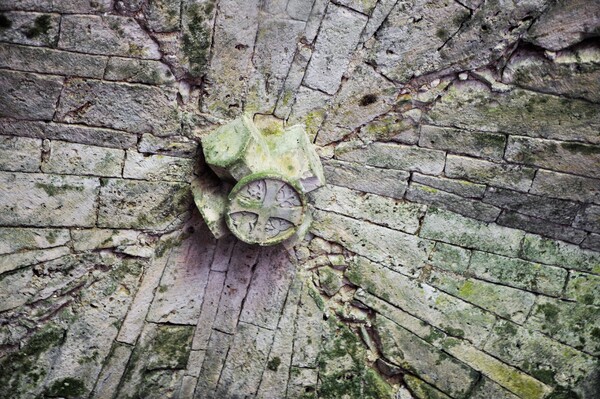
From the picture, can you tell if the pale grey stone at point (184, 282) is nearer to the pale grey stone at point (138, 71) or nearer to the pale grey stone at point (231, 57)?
the pale grey stone at point (231, 57)

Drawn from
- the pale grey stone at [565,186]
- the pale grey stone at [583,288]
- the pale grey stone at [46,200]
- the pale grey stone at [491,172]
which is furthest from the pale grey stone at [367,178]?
the pale grey stone at [46,200]

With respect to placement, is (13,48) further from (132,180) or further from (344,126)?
(344,126)

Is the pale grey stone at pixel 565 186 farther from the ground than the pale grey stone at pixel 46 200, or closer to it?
farther from the ground

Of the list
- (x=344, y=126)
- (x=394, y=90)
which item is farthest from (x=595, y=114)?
(x=344, y=126)

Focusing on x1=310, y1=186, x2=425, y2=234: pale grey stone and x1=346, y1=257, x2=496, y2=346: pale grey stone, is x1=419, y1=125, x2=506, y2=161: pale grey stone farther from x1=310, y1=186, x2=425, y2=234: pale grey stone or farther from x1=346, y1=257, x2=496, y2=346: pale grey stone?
x1=346, y1=257, x2=496, y2=346: pale grey stone

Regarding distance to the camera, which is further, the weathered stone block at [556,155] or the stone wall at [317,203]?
the weathered stone block at [556,155]

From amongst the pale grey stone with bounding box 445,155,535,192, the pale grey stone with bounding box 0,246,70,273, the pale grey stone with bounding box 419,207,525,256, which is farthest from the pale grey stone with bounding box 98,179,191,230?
the pale grey stone with bounding box 445,155,535,192
